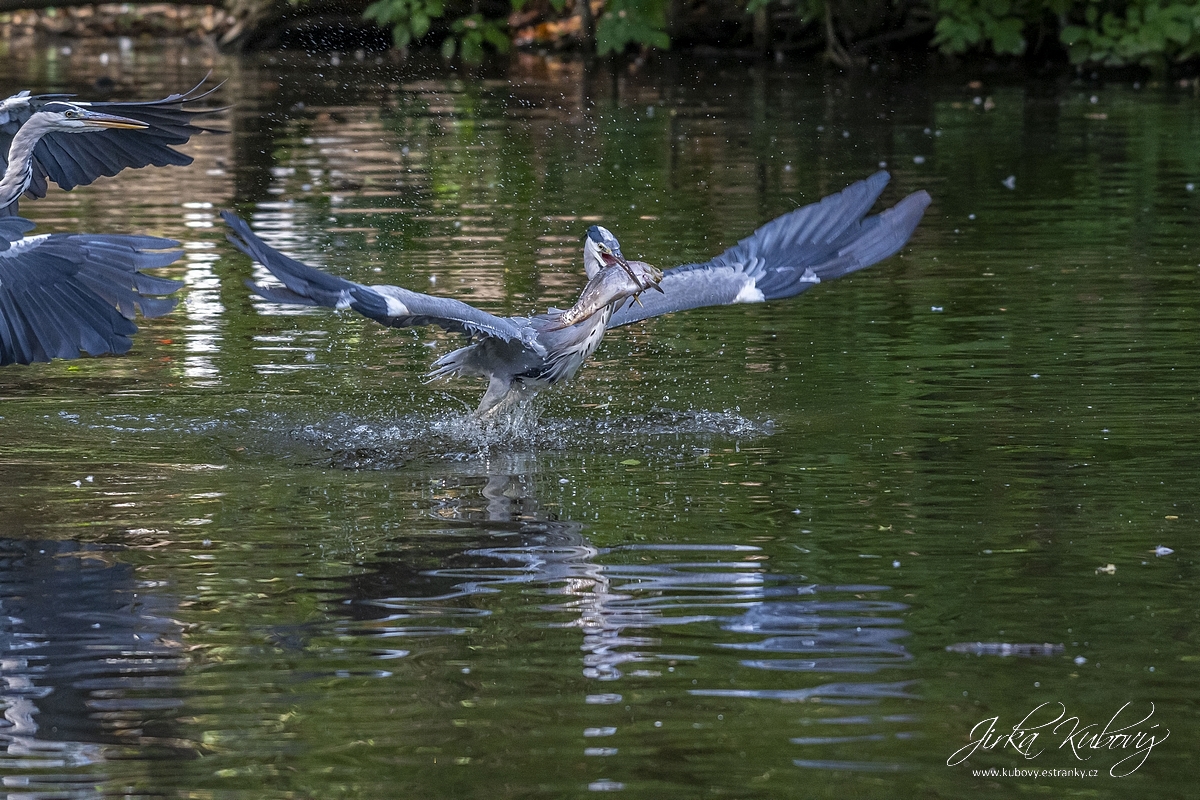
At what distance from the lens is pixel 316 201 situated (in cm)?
1378

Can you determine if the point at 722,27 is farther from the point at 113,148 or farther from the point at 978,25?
the point at 113,148

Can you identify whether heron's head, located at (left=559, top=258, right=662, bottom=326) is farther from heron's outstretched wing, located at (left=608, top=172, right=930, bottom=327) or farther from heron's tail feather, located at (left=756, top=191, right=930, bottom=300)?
heron's tail feather, located at (left=756, top=191, right=930, bottom=300)

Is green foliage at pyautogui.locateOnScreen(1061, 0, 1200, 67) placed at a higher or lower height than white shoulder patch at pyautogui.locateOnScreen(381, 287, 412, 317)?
higher

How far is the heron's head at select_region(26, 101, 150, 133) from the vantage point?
7.58 metres

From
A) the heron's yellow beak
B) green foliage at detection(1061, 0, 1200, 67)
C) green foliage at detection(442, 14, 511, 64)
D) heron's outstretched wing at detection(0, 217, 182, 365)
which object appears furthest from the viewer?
green foliage at detection(442, 14, 511, 64)

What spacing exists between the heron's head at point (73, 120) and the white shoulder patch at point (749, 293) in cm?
255

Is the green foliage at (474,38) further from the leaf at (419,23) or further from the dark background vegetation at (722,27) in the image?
the leaf at (419,23)

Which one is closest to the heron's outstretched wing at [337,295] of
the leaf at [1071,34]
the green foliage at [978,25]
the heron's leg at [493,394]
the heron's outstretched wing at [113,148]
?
the heron's leg at [493,394]

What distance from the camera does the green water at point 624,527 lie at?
4.42 meters

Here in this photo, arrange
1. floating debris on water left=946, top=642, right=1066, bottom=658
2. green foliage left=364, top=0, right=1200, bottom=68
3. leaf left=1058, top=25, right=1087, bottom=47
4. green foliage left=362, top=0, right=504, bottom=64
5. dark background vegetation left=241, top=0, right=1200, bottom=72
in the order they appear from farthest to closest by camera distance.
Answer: green foliage left=362, top=0, right=504, bottom=64 → leaf left=1058, top=25, right=1087, bottom=47 → dark background vegetation left=241, top=0, right=1200, bottom=72 → green foliage left=364, top=0, right=1200, bottom=68 → floating debris on water left=946, top=642, right=1066, bottom=658

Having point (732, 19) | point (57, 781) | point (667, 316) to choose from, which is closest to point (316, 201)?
point (667, 316)

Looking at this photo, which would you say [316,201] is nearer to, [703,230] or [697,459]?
[703,230]

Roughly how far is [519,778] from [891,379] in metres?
4.43

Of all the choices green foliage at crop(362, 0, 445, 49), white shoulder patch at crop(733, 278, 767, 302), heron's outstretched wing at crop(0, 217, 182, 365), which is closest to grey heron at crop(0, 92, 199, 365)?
heron's outstretched wing at crop(0, 217, 182, 365)
